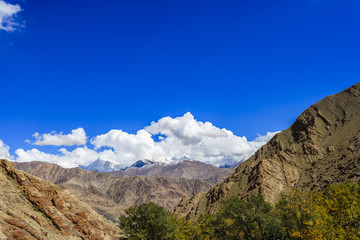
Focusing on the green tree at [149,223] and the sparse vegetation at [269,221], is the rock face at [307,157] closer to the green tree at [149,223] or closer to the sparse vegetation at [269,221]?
the sparse vegetation at [269,221]

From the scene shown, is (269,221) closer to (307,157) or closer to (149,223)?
(149,223)

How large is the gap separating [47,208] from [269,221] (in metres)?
39.0

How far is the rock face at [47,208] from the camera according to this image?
40594mm

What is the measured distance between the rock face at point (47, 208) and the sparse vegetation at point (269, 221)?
32.8ft

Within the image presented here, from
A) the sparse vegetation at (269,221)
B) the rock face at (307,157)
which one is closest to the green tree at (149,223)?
the sparse vegetation at (269,221)

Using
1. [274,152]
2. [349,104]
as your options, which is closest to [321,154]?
[274,152]

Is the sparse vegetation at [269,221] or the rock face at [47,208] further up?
the rock face at [47,208]

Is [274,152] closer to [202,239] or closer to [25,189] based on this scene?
[202,239]

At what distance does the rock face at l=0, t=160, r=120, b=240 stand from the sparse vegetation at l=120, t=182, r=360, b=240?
9999mm

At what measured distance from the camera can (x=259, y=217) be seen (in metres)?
32.9

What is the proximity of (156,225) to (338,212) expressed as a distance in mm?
31390

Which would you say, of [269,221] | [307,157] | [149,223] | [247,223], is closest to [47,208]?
[149,223]

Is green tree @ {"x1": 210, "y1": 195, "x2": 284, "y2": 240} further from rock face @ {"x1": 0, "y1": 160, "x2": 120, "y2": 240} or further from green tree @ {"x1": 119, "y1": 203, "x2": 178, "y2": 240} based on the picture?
rock face @ {"x1": 0, "y1": 160, "x2": 120, "y2": 240}

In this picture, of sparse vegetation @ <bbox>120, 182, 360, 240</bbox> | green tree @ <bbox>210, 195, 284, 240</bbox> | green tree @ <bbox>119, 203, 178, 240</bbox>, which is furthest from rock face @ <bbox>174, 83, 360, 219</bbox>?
green tree @ <bbox>119, 203, 178, 240</bbox>
